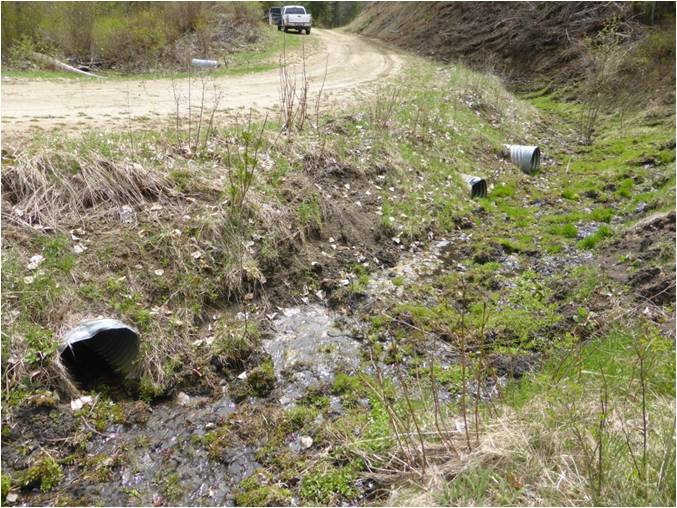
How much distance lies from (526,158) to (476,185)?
2.27 meters

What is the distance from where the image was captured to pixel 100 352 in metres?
4.66

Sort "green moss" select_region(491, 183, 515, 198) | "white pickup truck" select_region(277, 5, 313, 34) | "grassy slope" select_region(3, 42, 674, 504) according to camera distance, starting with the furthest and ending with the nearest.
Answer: "white pickup truck" select_region(277, 5, 313, 34), "green moss" select_region(491, 183, 515, 198), "grassy slope" select_region(3, 42, 674, 504)

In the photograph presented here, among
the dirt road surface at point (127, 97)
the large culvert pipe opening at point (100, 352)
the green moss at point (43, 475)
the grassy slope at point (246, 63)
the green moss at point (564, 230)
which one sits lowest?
the green moss at point (43, 475)

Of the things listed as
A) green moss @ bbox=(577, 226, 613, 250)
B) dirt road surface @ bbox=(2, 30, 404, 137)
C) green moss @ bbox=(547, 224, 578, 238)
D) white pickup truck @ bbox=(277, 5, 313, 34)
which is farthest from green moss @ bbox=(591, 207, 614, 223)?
white pickup truck @ bbox=(277, 5, 313, 34)

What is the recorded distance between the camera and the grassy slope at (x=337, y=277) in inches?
134

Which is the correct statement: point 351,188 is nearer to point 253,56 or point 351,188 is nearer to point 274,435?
point 274,435

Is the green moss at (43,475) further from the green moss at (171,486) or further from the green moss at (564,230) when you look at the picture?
the green moss at (564,230)

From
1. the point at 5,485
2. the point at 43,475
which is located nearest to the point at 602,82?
the point at 43,475

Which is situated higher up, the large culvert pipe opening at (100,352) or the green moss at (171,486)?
the large culvert pipe opening at (100,352)

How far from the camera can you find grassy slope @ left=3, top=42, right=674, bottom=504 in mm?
3402

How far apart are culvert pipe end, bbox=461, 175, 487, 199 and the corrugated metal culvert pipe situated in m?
1.92

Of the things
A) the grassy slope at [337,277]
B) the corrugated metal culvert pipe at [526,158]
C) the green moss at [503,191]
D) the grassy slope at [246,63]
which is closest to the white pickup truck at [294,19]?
the grassy slope at [246,63]

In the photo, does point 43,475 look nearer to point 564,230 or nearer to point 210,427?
point 210,427

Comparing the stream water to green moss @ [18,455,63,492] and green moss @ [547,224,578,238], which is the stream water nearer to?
green moss @ [18,455,63,492]
